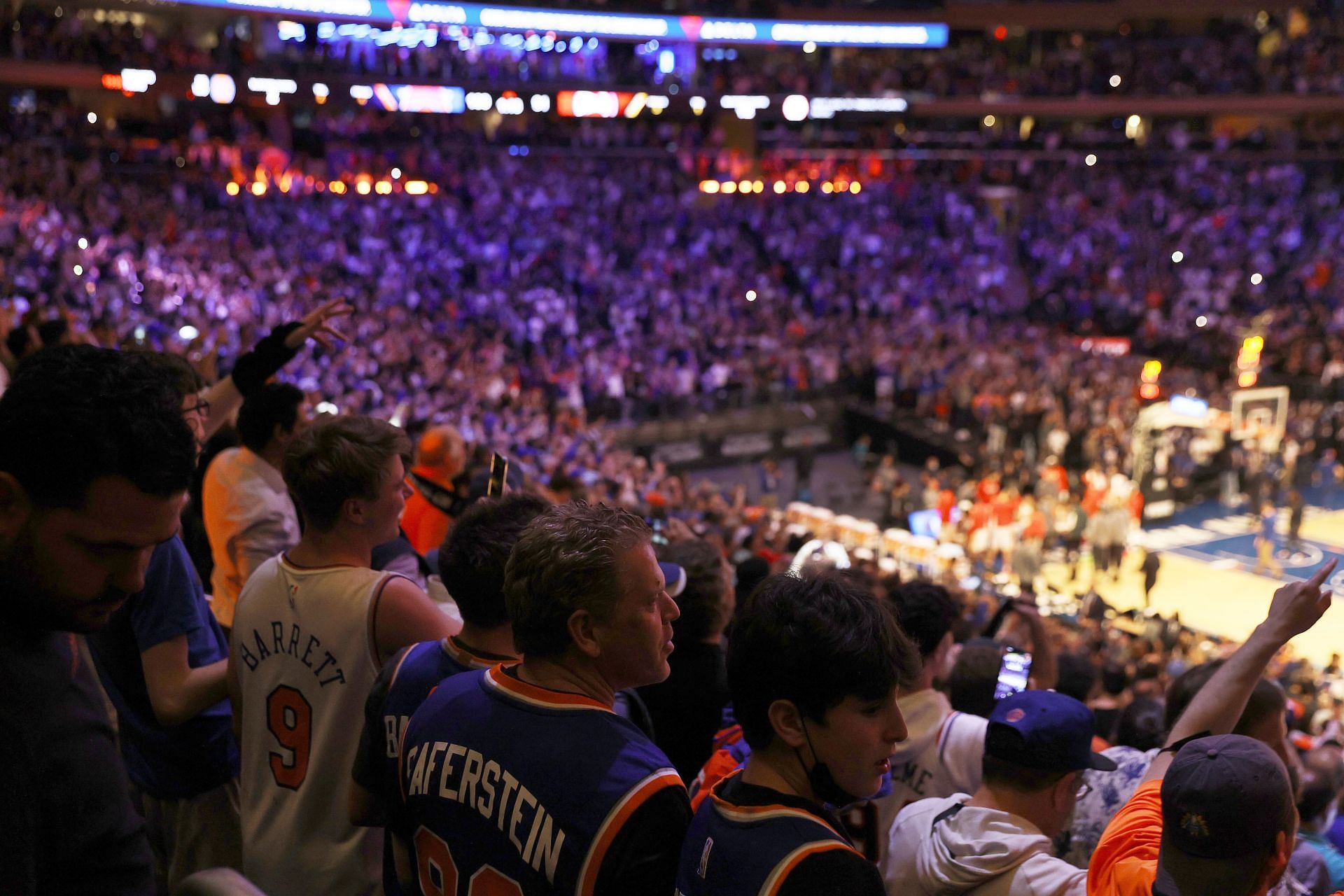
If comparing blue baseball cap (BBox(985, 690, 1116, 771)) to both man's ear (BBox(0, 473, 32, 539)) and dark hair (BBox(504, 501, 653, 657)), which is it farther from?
man's ear (BBox(0, 473, 32, 539))

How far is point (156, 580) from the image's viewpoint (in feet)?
9.23

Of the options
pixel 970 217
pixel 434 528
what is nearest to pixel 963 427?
pixel 970 217

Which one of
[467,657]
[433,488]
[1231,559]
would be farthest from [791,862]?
[1231,559]

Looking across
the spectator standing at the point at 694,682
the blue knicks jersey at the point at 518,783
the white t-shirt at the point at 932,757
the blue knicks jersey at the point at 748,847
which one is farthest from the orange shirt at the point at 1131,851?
the spectator standing at the point at 694,682

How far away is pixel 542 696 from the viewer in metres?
2.11

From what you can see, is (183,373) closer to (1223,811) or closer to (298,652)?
(298,652)

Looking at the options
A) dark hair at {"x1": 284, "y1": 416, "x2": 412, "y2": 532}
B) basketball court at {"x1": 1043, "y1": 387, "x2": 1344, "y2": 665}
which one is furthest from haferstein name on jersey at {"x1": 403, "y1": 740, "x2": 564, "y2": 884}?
basketball court at {"x1": 1043, "y1": 387, "x2": 1344, "y2": 665}

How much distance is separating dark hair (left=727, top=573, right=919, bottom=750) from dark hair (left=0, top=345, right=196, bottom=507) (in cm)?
99

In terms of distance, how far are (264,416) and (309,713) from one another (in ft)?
4.89

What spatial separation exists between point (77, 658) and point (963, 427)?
2180 centimetres

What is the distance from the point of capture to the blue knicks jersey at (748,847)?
1.80 m

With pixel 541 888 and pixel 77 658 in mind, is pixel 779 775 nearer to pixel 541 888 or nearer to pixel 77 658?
pixel 541 888

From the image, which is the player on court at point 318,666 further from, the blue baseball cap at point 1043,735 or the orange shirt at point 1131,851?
the orange shirt at point 1131,851

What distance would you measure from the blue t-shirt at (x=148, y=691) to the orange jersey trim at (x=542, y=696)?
1141 mm
